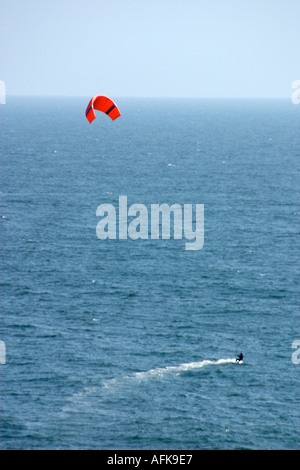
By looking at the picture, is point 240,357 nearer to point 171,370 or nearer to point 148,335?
point 171,370

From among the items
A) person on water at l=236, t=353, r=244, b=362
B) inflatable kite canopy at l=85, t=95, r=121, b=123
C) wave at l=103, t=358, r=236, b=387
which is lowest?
wave at l=103, t=358, r=236, b=387

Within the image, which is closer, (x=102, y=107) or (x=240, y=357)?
(x=102, y=107)

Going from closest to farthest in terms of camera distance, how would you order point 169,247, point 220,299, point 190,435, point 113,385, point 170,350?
point 190,435 < point 113,385 < point 170,350 < point 220,299 < point 169,247

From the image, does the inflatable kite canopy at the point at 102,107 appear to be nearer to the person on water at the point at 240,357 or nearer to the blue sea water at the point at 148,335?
the blue sea water at the point at 148,335

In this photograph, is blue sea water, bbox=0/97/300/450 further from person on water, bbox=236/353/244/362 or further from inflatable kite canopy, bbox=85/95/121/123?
inflatable kite canopy, bbox=85/95/121/123

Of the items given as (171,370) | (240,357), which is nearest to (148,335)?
(171,370)

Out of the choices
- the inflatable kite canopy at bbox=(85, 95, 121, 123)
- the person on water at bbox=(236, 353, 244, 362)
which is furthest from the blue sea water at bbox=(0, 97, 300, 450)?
the inflatable kite canopy at bbox=(85, 95, 121, 123)

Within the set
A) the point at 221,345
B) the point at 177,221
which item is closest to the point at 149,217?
the point at 177,221

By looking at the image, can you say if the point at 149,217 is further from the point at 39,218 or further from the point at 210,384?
the point at 210,384

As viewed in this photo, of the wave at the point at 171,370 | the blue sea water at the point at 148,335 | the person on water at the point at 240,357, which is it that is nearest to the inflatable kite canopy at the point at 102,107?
the wave at the point at 171,370
